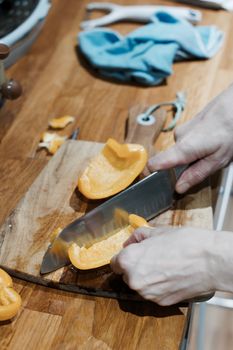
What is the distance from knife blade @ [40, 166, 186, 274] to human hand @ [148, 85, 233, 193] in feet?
0.07

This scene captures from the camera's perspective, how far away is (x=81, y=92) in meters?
1.41

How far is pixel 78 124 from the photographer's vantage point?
51.3 inches

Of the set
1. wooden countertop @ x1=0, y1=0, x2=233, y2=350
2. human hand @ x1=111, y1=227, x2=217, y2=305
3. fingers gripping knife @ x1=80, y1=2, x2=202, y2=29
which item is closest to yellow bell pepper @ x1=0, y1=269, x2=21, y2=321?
wooden countertop @ x1=0, y1=0, x2=233, y2=350

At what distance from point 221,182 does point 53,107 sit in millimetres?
482

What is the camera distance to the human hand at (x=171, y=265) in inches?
31.5

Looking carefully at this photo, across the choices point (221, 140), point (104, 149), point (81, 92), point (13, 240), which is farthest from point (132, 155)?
point (81, 92)

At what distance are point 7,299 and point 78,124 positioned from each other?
1.87ft

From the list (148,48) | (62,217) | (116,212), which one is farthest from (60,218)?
(148,48)

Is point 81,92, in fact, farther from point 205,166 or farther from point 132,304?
point 132,304

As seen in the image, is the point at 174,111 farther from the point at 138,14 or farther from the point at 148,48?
the point at 138,14

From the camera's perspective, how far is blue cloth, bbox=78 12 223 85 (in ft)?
4.61

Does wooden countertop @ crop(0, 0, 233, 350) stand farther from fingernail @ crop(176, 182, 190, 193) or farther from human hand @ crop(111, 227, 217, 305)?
fingernail @ crop(176, 182, 190, 193)

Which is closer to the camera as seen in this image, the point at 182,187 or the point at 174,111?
the point at 182,187

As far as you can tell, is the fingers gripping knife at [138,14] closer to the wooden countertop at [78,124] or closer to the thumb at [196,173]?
the wooden countertop at [78,124]
